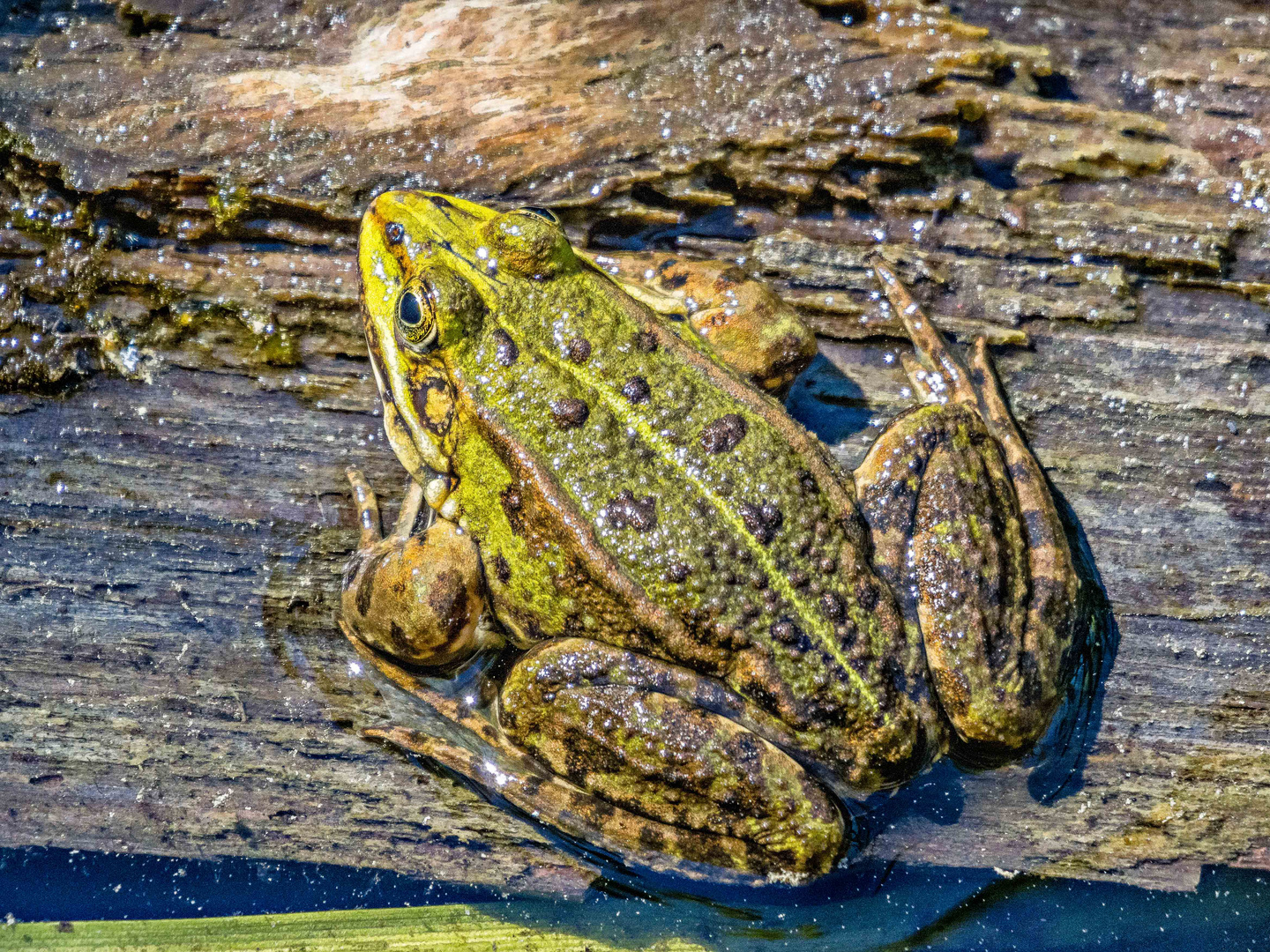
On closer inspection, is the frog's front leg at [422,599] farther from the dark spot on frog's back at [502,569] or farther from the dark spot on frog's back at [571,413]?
the dark spot on frog's back at [571,413]

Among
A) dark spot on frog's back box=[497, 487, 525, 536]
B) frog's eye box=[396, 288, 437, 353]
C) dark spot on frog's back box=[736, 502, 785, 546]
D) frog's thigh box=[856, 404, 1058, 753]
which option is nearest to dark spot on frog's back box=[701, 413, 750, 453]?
dark spot on frog's back box=[736, 502, 785, 546]

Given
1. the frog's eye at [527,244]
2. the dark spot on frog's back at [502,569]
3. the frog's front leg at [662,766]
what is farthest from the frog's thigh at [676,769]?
the frog's eye at [527,244]

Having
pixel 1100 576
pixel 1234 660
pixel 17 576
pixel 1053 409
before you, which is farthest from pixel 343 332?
pixel 1234 660

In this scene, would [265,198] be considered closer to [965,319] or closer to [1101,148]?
[965,319]

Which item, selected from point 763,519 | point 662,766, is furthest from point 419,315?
point 662,766

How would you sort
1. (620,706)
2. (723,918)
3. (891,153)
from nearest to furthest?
(620,706) → (723,918) → (891,153)

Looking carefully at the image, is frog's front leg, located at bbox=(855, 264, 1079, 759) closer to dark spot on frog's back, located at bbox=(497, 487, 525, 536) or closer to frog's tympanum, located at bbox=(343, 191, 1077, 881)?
frog's tympanum, located at bbox=(343, 191, 1077, 881)

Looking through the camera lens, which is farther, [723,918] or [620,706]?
[723,918]
